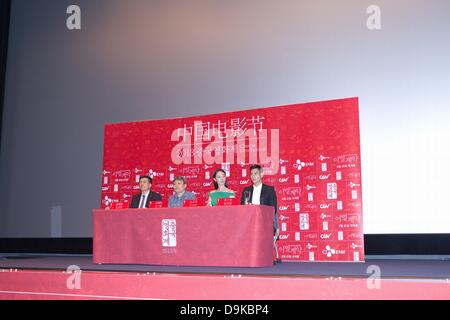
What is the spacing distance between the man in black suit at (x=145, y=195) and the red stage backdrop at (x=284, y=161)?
454 mm

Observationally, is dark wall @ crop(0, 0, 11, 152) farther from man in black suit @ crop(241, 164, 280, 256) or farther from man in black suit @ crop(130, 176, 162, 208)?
man in black suit @ crop(241, 164, 280, 256)

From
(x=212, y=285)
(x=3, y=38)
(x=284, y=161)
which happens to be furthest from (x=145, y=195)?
(x=3, y=38)

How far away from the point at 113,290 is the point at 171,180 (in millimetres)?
2484

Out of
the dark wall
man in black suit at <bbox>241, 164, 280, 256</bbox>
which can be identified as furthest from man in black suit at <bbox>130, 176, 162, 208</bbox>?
the dark wall

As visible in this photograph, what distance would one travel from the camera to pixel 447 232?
4.67 meters

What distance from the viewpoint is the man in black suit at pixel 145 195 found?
4461 millimetres

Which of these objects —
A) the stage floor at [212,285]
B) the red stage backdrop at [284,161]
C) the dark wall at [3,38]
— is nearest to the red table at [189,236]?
the stage floor at [212,285]

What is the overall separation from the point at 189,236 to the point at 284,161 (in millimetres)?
1808

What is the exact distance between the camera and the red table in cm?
357

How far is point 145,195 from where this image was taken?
454cm

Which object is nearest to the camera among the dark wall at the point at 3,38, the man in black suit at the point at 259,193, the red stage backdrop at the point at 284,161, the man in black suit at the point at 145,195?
the man in black suit at the point at 259,193

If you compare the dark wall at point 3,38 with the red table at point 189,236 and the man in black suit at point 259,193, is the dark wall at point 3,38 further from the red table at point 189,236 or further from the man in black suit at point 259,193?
the man in black suit at point 259,193

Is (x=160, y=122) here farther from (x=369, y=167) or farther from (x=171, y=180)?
(x=369, y=167)
